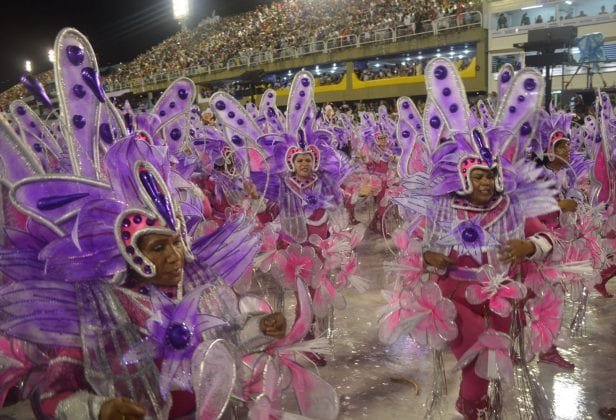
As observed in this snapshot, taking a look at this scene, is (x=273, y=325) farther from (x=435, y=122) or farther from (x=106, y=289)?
(x=435, y=122)

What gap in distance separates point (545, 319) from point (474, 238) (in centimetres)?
58

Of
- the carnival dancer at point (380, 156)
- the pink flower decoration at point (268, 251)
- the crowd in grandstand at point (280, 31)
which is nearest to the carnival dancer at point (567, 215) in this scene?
the pink flower decoration at point (268, 251)

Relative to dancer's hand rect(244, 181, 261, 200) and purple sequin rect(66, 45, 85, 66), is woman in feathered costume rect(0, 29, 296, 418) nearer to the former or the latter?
purple sequin rect(66, 45, 85, 66)

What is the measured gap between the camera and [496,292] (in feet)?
8.68

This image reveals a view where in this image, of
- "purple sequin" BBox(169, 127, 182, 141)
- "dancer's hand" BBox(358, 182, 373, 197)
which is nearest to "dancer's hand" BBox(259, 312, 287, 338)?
"purple sequin" BBox(169, 127, 182, 141)

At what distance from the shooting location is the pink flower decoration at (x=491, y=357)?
2.57 m

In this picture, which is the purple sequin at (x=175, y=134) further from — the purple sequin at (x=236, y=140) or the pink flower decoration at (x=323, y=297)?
the pink flower decoration at (x=323, y=297)

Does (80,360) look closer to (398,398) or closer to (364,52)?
(398,398)

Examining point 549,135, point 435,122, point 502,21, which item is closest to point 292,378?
point 435,122

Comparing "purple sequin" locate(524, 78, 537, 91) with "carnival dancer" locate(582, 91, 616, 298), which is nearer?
"purple sequin" locate(524, 78, 537, 91)

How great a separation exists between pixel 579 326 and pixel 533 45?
5090 millimetres

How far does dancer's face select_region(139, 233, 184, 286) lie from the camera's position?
1.83 m

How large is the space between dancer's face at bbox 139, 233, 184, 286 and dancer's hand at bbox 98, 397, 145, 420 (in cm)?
44

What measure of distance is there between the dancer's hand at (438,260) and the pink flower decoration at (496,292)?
0.15m
